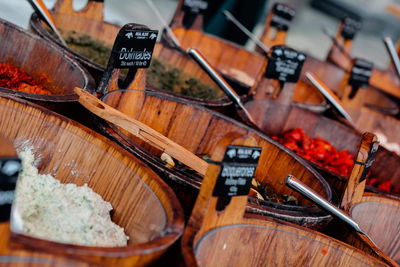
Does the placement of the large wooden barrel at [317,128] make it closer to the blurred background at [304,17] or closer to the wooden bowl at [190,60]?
Result: the wooden bowl at [190,60]

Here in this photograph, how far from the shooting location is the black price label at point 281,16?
5.28 meters

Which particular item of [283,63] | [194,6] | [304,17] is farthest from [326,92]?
[304,17]

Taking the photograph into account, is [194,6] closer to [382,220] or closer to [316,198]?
[382,220]

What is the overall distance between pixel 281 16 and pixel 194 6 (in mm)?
1208

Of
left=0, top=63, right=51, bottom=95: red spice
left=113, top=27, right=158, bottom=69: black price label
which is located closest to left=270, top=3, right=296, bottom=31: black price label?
left=113, top=27, right=158, bottom=69: black price label

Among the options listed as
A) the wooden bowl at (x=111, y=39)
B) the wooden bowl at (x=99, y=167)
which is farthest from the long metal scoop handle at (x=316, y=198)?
the wooden bowl at (x=111, y=39)

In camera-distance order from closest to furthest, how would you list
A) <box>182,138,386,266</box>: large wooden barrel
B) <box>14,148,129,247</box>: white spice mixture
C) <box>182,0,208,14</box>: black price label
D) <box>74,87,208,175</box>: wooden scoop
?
1. <box>14,148,129,247</box>: white spice mixture
2. <box>182,138,386,266</box>: large wooden barrel
3. <box>74,87,208,175</box>: wooden scoop
4. <box>182,0,208,14</box>: black price label

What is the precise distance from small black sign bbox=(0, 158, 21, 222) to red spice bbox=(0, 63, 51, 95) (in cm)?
130

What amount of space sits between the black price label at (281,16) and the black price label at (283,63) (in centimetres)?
176

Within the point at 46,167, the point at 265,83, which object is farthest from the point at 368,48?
the point at 46,167

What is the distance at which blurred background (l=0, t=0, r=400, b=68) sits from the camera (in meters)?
7.04

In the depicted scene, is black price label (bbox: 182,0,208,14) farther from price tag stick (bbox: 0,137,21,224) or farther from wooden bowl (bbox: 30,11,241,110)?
price tag stick (bbox: 0,137,21,224)

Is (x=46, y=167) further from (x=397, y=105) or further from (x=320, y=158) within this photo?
(x=397, y=105)

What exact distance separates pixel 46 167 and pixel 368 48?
13.8 metres
